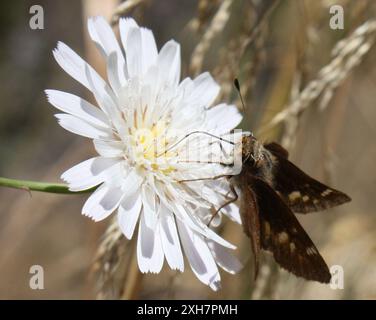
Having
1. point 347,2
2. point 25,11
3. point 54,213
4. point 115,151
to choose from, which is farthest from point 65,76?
point 115,151

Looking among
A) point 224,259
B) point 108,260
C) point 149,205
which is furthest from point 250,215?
point 108,260

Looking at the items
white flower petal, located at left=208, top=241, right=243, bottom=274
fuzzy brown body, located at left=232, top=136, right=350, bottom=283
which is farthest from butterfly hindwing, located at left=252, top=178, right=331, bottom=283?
white flower petal, located at left=208, top=241, right=243, bottom=274

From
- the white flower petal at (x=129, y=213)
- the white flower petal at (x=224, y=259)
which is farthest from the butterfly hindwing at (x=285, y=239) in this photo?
the white flower petal at (x=129, y=213)

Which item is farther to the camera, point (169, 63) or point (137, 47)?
point (169, 63)

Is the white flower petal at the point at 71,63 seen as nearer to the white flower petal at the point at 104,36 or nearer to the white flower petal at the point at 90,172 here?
the white flower petal at the point at 104,36

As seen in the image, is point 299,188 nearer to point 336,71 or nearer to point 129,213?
point 336,71

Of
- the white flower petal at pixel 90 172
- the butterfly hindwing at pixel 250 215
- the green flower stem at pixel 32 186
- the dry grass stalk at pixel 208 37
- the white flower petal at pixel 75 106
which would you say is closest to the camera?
the green flower stem at pixel 32 186

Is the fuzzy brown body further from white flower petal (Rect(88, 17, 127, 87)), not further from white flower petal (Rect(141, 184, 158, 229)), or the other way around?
white flower petal (Rect(88, 17, 127, 87))
